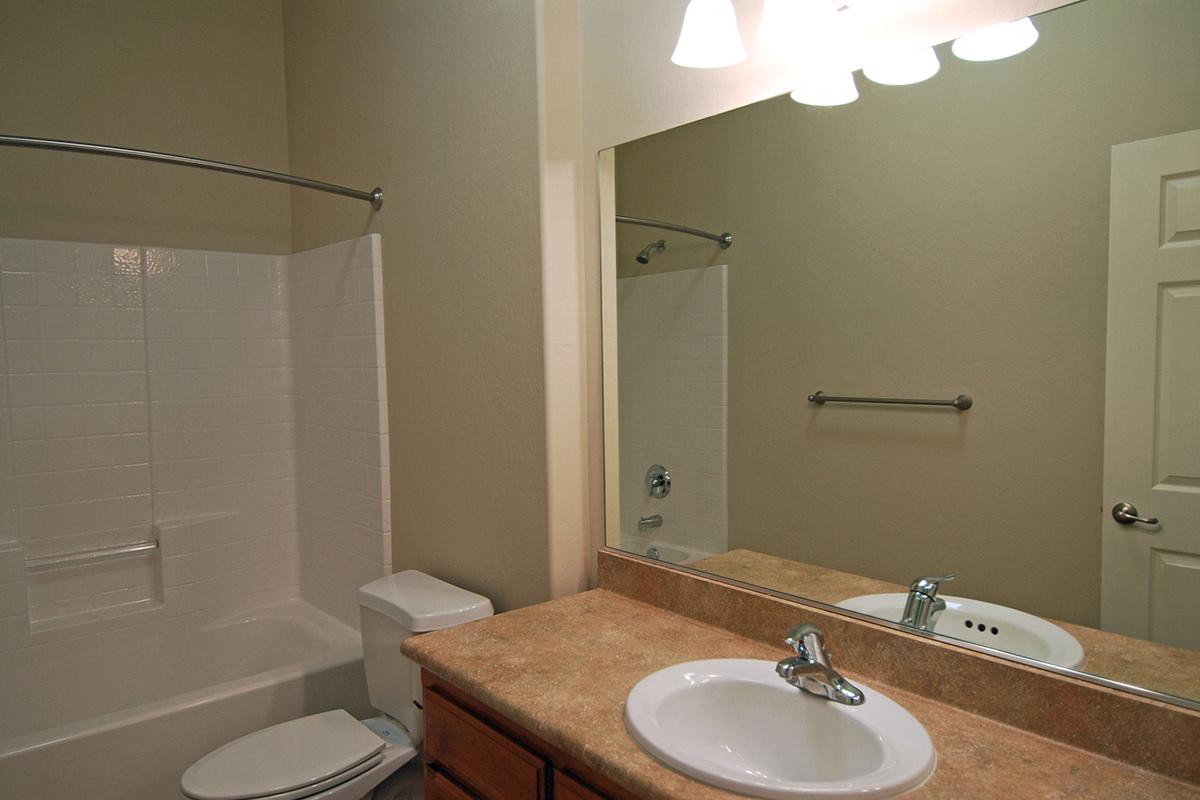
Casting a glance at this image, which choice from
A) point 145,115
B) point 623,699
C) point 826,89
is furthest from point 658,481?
point 145,115

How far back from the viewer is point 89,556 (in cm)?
246

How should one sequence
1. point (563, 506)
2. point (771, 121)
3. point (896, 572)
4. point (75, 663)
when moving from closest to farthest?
point (896, 572)
point (771, 121)
point (563, 506)
point (75, 663)

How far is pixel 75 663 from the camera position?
240cm

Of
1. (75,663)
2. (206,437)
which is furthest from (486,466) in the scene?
(75,663)

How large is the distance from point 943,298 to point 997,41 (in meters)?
0.38

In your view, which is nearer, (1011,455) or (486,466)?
(1011,455)

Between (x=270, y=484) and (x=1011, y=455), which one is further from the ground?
(x=1011, y=455)

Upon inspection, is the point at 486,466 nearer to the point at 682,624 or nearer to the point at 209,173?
the point at 682,624

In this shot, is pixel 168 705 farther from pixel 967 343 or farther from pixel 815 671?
pixel 967 343

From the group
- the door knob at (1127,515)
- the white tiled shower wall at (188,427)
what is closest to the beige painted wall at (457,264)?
Result: the white tiled shower wall at (188,427)

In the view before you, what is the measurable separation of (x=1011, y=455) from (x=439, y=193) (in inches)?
61.2

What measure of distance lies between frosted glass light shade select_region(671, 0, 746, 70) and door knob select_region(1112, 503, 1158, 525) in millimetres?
1003

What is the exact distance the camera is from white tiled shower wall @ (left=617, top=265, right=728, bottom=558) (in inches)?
62.1

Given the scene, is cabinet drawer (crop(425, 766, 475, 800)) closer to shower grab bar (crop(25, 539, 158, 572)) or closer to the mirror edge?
the mirror edge
